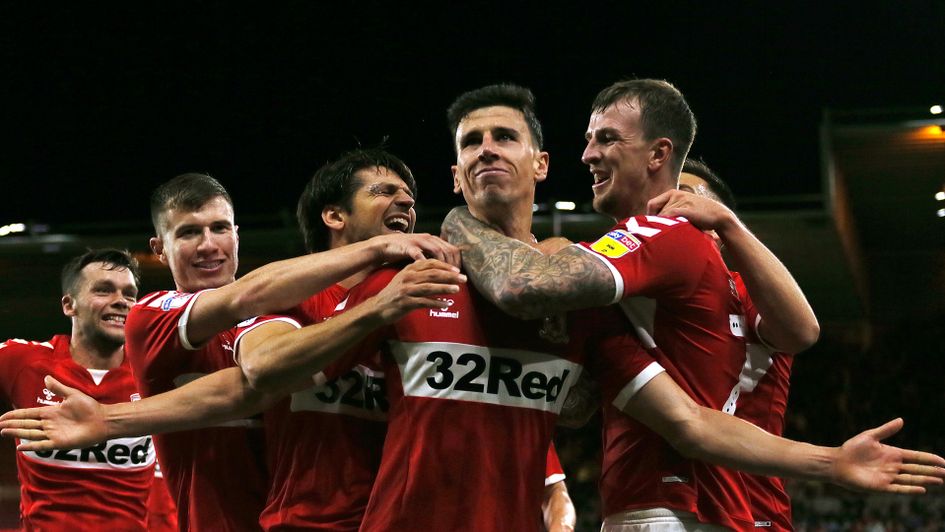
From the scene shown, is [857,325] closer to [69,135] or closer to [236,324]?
[69,135]

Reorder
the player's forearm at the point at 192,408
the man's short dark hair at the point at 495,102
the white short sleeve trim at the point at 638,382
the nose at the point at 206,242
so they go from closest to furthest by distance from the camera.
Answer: the white short sleeve trim at the point at 638,382, the player's forearm at the point at 192,408, the man's short dark hair at the point at 495,102, the nose at the point at 206,242

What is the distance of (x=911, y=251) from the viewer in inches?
886

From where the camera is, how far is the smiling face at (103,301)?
22.9ft

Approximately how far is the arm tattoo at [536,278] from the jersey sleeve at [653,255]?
7 centimetres

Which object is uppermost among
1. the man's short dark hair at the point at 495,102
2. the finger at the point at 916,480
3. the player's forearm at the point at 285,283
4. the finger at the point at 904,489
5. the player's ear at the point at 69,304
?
the man's short dark hair at the point at 495,102

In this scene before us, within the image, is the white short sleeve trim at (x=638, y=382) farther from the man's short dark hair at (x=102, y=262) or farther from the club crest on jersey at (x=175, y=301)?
the man's short dark hair at (x=102, y=262)

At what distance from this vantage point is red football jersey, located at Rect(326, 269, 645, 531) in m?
3.54

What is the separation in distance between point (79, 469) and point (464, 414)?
13.1 feet

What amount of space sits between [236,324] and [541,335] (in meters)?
1.24

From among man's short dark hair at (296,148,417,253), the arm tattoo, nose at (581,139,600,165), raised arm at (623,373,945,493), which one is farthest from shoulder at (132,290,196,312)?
raised arm at (623,373,945,493)

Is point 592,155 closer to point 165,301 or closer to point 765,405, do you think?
point 765,405

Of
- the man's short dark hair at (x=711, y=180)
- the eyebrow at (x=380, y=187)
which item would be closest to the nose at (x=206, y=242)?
the eyebrow at (x=380, y=187)

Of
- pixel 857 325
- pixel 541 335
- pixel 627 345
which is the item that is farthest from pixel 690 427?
pixel 857 325

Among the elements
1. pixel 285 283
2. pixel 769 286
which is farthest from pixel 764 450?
pixel 285 283
